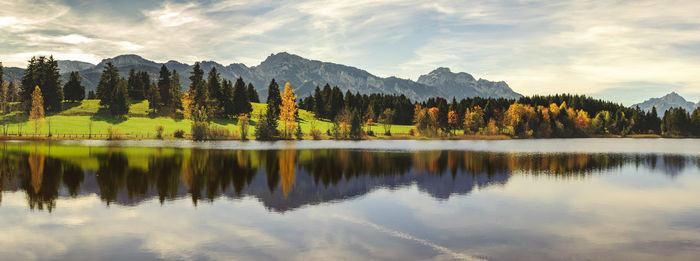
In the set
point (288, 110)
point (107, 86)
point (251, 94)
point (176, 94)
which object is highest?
point (107, 86)

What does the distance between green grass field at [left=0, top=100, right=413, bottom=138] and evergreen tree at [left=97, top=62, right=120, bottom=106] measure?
323 cm

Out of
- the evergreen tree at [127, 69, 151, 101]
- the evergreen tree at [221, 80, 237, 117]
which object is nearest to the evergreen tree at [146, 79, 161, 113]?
the evergreen tree at [127, 69, 151, 101]

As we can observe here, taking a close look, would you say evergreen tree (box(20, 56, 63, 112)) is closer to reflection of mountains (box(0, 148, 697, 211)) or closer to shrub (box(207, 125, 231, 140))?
shrub (box(207, 125, 231, 140))

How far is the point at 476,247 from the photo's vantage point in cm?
1839

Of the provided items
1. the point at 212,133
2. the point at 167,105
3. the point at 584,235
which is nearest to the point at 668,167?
the point at 584,235

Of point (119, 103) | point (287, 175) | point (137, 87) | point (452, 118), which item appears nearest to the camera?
point (287, 175)

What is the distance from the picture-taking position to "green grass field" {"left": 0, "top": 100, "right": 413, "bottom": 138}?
122875mm

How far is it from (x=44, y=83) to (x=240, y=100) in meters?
61.2

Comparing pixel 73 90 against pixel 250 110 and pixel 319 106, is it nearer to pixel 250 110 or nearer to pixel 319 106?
pixel 250 110

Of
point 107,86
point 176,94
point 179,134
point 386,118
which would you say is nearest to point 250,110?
point 176,94

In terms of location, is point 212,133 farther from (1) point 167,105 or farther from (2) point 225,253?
(2) point 225,253

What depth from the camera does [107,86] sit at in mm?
154250

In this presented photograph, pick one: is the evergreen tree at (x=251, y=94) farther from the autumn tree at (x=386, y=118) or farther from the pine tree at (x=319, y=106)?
the autumn tree at (x=386, y=118)

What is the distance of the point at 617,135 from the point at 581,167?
171m
